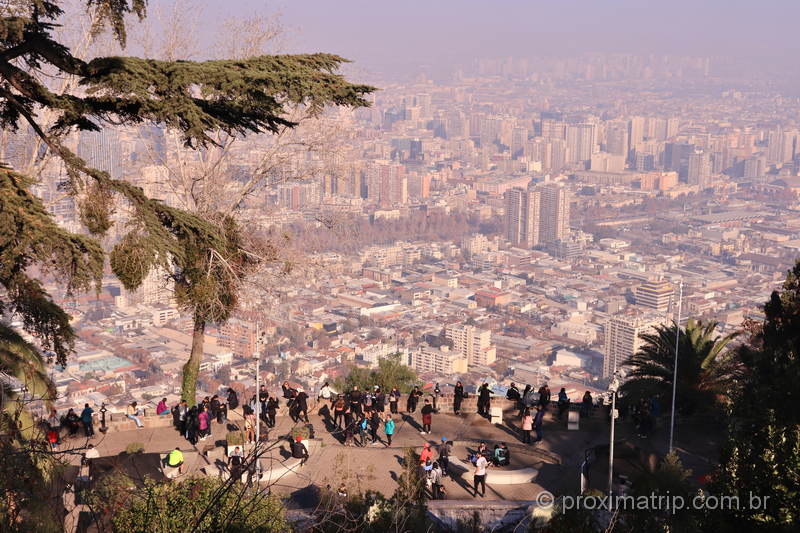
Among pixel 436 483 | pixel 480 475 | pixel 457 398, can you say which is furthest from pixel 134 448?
pixel 457 398

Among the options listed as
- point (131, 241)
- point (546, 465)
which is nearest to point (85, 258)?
point (131, 241)

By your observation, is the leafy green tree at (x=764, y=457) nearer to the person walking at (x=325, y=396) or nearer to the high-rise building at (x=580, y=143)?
the person walking at (x=325, y=396)

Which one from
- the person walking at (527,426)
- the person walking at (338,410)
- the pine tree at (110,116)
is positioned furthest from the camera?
the person walking at (338,410)

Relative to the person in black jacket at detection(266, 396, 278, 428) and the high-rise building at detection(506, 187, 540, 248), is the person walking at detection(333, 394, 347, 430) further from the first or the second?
the high-rise building at detection(506, 187, 540, 248)

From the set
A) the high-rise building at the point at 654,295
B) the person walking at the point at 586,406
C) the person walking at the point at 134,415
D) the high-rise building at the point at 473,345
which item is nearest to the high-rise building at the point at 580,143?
the high-rise building at the point at 654,295

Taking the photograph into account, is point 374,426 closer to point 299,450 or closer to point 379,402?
point 379,402
